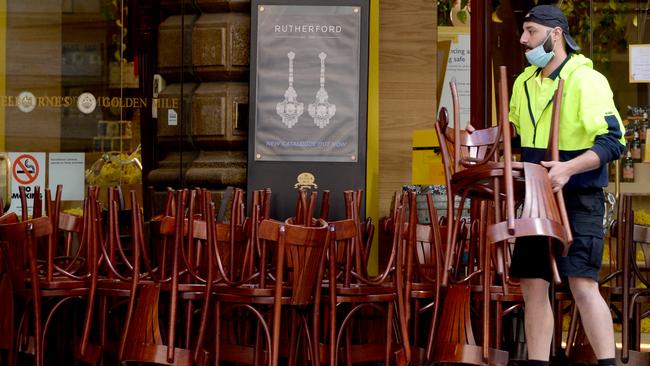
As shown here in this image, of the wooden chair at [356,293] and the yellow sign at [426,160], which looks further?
the yellow sign at [426,160]

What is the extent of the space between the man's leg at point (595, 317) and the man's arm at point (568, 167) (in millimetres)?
506

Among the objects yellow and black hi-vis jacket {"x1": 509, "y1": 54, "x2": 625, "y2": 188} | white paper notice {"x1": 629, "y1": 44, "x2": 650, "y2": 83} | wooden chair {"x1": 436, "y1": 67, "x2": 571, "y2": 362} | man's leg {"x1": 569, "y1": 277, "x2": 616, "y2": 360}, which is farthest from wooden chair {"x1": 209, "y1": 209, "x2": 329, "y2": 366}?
white paper notice {"x1": 629, "y1": 44, "x2": 650, "y2": 83}

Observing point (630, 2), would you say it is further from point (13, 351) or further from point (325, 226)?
point (13, 351)

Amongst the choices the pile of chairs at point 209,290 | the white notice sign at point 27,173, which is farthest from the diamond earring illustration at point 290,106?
the white notice sign at point 27,173

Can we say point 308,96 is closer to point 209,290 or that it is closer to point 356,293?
point 356,293

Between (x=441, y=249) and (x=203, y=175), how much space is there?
8.26 feet

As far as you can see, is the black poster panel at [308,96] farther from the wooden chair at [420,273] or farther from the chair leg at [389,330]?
the chair leg at [389,330]

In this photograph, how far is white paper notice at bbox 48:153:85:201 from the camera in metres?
10.1

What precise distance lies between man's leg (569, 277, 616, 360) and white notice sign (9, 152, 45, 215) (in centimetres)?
468

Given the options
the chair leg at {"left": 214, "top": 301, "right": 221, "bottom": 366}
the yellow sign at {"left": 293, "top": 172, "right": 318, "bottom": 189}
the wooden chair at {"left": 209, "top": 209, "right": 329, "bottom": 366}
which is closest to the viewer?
the wooden chair at {"left": 209, "top": 209, "right": 329, "bottom": 366}

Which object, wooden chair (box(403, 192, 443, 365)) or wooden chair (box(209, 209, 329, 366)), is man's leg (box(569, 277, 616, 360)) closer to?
wooden chair (box(403, 192, 443, 365))

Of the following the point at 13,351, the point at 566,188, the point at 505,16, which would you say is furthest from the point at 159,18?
the point at 566,188

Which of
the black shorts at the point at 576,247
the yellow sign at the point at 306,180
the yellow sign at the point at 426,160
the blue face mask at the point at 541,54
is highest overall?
the blue face mask at the point at 541,54

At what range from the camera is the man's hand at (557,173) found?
6.30 metres
